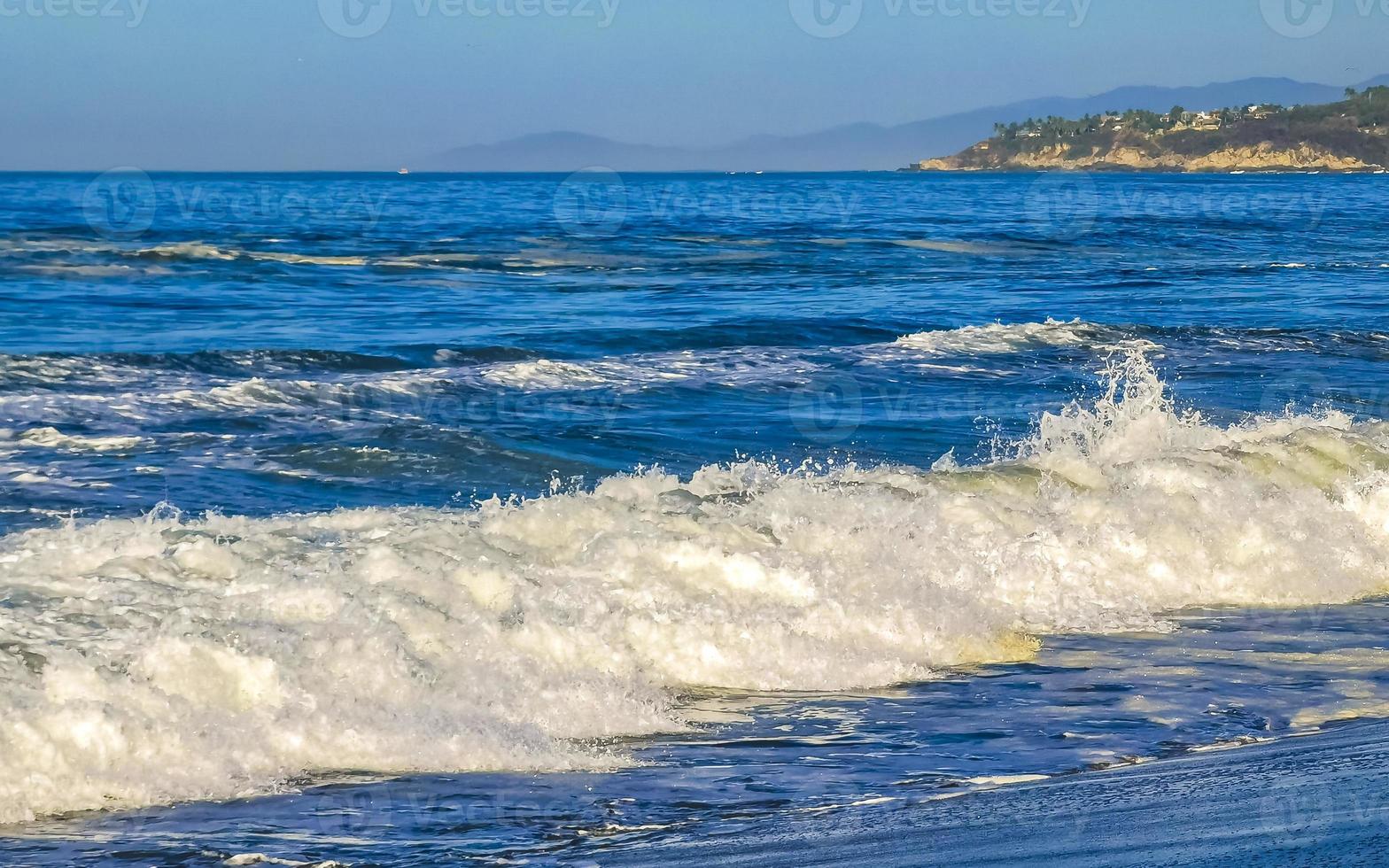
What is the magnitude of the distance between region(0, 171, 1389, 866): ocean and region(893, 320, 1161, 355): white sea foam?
141 millimetres

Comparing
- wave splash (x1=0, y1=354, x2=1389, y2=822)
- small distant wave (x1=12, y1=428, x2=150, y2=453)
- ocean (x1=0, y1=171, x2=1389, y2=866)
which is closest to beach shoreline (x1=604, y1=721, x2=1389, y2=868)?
ocean (x1=0, y1=171, x2=1389, y2=866)

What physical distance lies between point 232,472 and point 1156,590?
6.11 metres

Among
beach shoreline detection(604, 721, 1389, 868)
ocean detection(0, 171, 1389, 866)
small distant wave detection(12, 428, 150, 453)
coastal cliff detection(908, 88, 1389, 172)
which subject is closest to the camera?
beach shoreline detection(604, 721, 1389, 868)

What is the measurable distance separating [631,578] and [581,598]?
1.60 ft

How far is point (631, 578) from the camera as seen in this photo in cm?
771

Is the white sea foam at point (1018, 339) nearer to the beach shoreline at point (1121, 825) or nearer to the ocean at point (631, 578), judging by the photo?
the ocean at point (631, 578)

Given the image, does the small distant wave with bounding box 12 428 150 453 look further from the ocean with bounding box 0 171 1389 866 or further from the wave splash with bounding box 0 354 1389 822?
the wave splash with bounding box 0 354 1389 822

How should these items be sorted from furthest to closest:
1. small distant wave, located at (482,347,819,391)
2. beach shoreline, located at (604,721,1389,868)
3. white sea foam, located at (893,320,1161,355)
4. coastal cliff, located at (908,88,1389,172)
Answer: coastal cliff, located at (908,88,1389,172) → white sea foam, located at (893,320,1161,355) → small distant wave, located at (482,347,819,391) → beach shoreline, located at (604,721,1389,868)

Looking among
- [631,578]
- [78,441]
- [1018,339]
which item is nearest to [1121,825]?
[631,578]

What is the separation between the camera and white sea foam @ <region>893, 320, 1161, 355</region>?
760 inches

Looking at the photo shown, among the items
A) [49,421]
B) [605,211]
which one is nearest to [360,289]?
[49,421]

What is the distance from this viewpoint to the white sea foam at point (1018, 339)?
63.3 feet

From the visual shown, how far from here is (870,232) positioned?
4241cm

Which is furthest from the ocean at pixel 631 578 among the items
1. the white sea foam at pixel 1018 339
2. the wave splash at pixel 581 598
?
the white sea foam at pixel 1018 339
